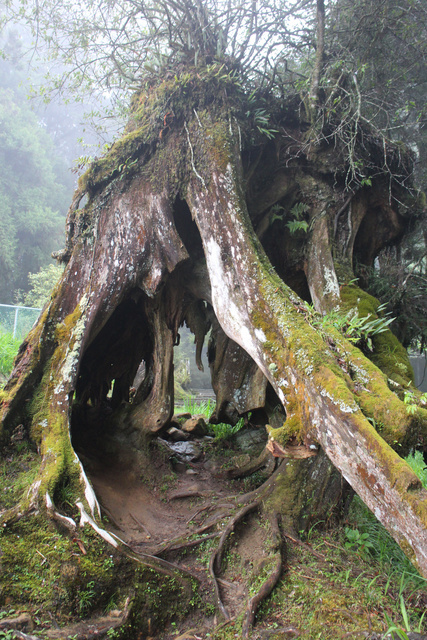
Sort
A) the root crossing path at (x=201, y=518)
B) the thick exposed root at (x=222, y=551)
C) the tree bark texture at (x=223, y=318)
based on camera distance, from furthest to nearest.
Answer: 1. the root crossing path at (x=201, y=518)
2. the thick exposed root at (x=222, y=551)
3. the tree bark texture at (x=223, y=318)

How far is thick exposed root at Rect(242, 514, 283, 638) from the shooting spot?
2572 millimetres

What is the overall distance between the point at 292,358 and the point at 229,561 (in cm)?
180

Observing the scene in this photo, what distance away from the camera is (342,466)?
2457mm

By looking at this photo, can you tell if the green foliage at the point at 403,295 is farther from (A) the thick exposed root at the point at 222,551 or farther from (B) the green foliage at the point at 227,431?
(A) the thick exposed root at the point at 222,551

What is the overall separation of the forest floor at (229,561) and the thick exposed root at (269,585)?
0.15ft

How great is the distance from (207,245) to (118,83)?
4170 mm

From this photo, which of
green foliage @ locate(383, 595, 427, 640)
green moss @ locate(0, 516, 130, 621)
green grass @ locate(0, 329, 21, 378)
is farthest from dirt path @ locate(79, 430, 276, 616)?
green grass @ locate(0, 329, 21, 378)

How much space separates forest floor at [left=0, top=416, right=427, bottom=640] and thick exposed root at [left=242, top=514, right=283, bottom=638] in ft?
0.15

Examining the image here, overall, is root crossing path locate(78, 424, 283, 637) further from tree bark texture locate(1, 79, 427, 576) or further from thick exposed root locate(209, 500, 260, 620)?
tree bark texture locate(1, 79, 427, 576)

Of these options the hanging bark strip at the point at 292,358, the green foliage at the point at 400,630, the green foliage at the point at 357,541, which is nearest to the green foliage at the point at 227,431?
the green foliage at the point at 357,541

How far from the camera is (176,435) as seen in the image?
6.12 m

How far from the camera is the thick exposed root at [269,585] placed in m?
2.57

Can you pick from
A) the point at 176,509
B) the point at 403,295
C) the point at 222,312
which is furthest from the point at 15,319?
the point at 403,295

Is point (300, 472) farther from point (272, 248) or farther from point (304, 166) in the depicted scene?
point (304, 166)
